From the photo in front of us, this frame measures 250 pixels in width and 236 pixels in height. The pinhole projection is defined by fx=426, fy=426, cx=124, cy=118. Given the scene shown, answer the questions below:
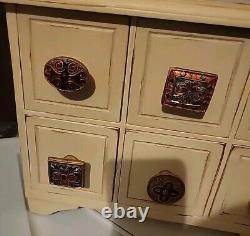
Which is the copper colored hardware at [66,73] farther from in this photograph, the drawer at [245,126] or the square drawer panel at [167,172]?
the drawer at [245,126]

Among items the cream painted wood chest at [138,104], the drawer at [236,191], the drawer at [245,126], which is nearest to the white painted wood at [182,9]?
the cream painted wood chest at [138,104]

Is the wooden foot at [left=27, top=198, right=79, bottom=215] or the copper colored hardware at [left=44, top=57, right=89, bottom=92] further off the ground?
the copper colored hardware at [left=44, top=57, right=89, bottom=92]

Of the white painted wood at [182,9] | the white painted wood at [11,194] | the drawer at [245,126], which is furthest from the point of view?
the white painted wood at [11,194]

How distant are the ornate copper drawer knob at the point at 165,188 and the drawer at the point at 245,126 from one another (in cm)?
15

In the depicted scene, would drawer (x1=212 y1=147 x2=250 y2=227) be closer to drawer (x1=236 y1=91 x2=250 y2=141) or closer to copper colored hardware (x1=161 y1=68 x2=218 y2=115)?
drawer (x1=236 y1=91 x2=250 y2=141)

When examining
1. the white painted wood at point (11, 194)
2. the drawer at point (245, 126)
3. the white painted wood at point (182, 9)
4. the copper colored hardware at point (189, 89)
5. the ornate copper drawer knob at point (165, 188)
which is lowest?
the white painted wood at point (11, 194)

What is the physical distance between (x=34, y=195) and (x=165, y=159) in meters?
0.31

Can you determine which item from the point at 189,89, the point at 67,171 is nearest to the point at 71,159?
the point at 67,171

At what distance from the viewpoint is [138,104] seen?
2.38 ft

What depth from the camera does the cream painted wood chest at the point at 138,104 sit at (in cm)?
63

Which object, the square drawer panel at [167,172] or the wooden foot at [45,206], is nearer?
the square drawer panel at [167,172]

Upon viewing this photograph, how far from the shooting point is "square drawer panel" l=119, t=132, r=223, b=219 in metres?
0.77

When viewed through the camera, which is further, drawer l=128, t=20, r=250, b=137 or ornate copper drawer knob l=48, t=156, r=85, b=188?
ornate copper drawer knob l=48, t=156, r=85, b=188

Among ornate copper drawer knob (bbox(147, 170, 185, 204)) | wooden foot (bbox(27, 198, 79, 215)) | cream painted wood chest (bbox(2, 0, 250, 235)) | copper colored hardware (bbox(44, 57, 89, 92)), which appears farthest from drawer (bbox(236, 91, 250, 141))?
wooden foot (bbox(27, 198, 79, 215))
